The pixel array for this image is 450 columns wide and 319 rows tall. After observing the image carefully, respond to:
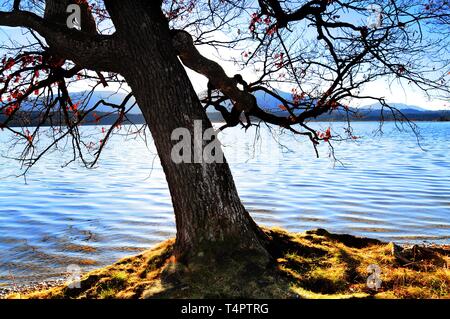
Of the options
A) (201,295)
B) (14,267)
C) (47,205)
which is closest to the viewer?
(201,295)

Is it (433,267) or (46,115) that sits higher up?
(46,115)

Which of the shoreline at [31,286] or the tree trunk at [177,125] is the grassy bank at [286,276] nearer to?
the tree trunk at [177,125]

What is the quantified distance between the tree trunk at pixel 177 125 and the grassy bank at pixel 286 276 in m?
0.36

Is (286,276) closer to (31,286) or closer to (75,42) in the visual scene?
(75,42)

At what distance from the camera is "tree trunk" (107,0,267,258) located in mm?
5105

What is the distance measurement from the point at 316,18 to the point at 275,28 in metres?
0.83

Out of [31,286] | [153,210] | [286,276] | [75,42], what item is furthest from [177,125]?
[153,210]

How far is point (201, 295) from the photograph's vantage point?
4598 millimetres

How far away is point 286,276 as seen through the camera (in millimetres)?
5016

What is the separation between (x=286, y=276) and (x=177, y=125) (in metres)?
2.48

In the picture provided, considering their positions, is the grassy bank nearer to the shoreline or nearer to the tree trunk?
the tree trunk

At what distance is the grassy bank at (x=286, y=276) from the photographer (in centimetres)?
470
